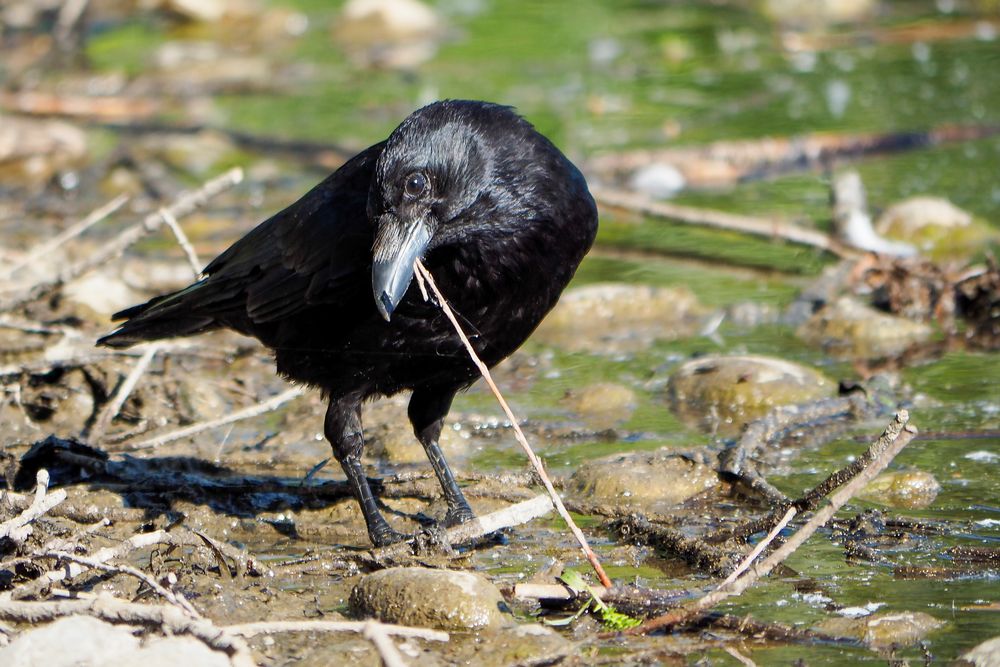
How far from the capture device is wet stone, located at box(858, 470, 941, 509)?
4.06 metres

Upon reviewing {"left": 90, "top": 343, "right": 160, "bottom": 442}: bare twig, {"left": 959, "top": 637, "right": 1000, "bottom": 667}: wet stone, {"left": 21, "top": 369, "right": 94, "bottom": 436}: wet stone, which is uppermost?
{"left": 959, "top": 637, "right": 1000, "bottom": 667}: wet stone

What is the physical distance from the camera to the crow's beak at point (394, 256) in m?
3.61

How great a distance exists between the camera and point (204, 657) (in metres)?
2.77

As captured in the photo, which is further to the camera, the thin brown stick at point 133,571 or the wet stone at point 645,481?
the wet stone at point 645,481

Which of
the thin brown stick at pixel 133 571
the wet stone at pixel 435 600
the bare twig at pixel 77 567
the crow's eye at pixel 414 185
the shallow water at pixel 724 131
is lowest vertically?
the shallow water at pixel 724 131

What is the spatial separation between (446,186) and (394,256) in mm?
251

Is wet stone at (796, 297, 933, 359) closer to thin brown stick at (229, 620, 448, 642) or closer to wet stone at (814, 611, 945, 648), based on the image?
wet stone at (814, 611, 945, 648)

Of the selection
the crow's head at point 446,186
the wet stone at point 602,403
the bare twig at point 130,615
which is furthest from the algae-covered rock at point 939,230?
the bare twig at point 130,615

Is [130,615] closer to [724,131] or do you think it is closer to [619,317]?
[619,317]

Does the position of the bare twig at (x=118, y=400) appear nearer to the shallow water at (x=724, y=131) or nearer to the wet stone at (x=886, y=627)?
the shallow water at (x=724, y=131)

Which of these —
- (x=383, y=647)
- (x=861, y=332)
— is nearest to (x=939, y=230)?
(x=861, y=332)

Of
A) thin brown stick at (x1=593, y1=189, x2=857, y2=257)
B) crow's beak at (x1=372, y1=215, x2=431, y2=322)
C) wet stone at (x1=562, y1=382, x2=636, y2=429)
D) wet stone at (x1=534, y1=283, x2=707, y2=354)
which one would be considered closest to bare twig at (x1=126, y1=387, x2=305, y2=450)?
crow's beak at (x1=372, y1=215, x2=431, y2=322)

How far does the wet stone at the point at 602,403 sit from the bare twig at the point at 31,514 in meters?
2.18

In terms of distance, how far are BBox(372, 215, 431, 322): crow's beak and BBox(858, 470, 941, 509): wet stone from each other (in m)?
1.54
